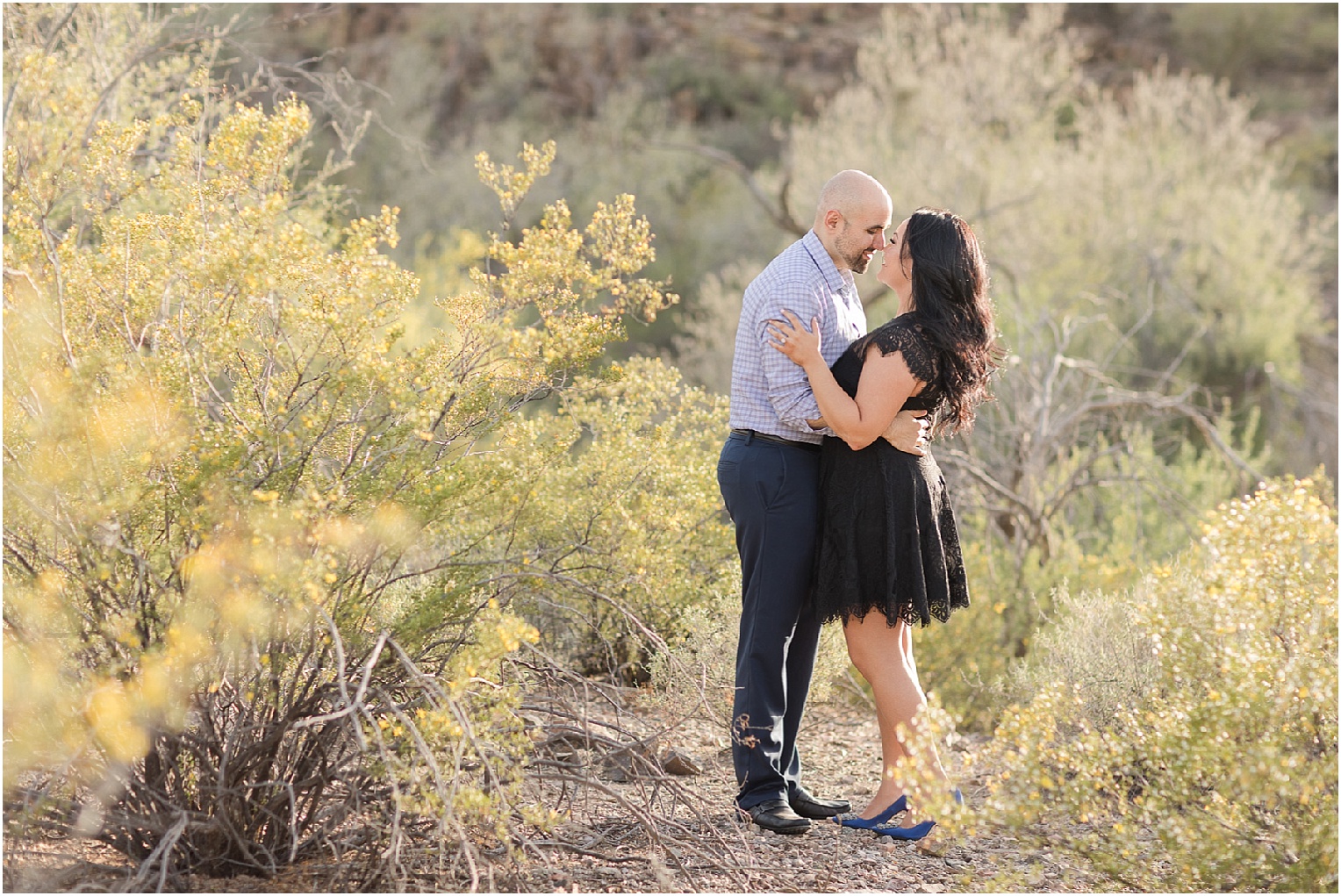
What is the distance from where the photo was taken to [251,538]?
2.60 meters

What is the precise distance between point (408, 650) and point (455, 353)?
0.82 metres

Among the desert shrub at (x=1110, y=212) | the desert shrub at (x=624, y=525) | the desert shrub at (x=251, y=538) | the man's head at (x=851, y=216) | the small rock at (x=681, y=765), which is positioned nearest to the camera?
the desert shrub at (x=251, y=538)

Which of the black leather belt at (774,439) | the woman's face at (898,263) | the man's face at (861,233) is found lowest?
the black leather belt at (774,439)

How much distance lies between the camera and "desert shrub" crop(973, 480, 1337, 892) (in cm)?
262

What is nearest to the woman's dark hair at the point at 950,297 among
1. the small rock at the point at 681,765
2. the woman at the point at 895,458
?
the woman at the point at 895,458

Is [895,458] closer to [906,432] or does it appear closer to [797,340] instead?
[906,432]

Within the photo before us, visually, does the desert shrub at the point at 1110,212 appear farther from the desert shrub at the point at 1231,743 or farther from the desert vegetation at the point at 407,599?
the desert shrub at the point at 1231,743

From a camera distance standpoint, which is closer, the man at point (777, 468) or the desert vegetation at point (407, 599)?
the desert vegetation at point (407, 599)

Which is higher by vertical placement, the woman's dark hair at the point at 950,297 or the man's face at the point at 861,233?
the man's face at the point at 861,233

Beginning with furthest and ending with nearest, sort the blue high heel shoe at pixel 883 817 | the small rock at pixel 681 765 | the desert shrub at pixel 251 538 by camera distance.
A: the small rock at pixel 681 765 < the blue high heel shoe at pixel 883 817 < the desert shrub at pixel 251 538

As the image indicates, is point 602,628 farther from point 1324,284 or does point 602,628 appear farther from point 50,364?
point 1324,284

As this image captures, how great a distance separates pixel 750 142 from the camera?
68.0ft

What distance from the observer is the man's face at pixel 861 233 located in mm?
3609

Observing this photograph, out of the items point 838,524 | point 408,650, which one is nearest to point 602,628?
point 838,524
